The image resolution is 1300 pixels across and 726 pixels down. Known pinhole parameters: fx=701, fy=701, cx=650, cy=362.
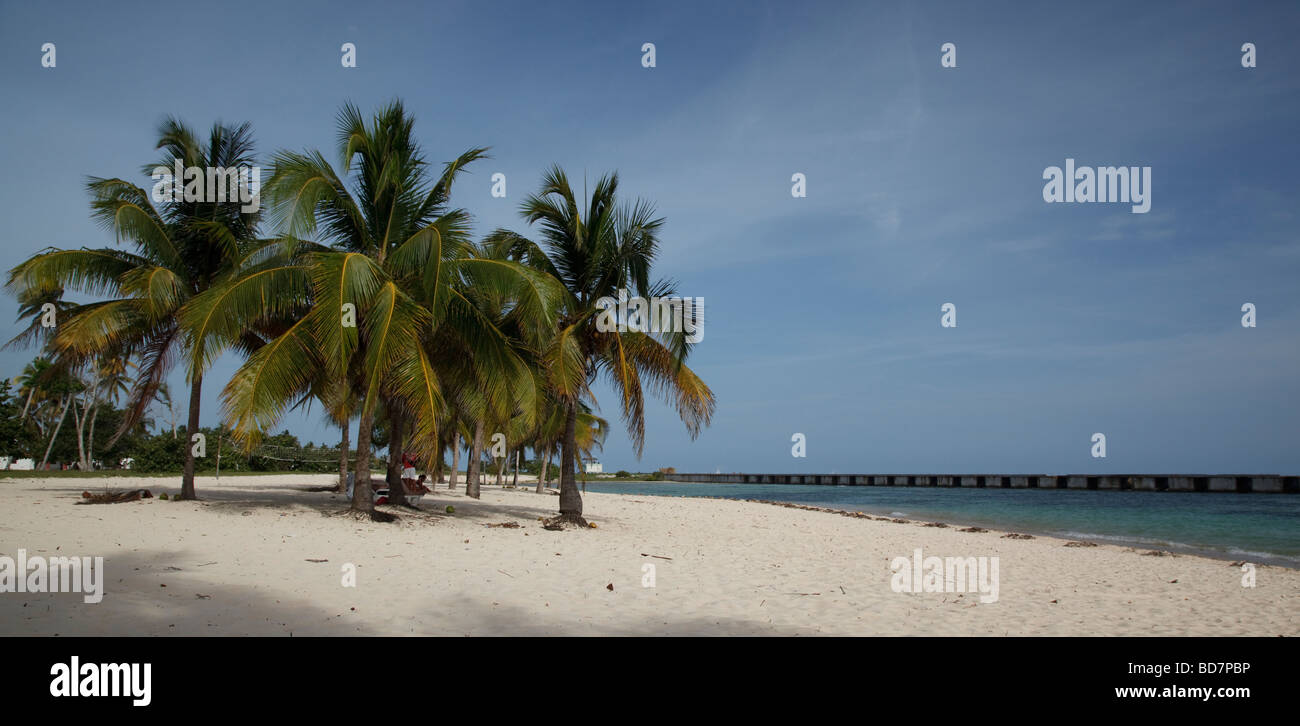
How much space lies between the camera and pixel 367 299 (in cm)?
1289

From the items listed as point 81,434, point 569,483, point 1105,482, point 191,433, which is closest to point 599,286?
point 569,483

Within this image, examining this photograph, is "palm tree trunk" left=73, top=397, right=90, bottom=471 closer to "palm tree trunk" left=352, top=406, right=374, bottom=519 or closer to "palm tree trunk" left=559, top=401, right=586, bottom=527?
"palm tree trunk" left=352, top=406, right=374, bottom=519

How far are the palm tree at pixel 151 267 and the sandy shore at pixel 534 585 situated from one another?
11.3 ft

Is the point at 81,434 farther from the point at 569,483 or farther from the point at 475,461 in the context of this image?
the point at 569,483

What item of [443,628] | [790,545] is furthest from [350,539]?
[790,545]

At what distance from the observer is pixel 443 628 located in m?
6.30

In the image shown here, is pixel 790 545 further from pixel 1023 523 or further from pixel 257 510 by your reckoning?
pixel 1023 523

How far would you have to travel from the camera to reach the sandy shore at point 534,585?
6.45 m

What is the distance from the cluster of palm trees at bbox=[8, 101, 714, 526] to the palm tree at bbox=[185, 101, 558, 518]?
4 cm

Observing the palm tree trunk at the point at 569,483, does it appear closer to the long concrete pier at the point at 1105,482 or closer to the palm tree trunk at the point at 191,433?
the palm tree trunk at the point at 191,433

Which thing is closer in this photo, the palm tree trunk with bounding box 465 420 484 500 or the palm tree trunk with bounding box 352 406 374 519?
the palm tree trunk with bounding box 352 406 374 519

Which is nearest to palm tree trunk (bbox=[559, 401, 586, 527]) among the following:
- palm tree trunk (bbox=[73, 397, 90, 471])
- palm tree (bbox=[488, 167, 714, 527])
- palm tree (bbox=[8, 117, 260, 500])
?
palm tree (bbox=[488, 167, 714, 527])

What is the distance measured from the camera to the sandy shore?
21.2ft
